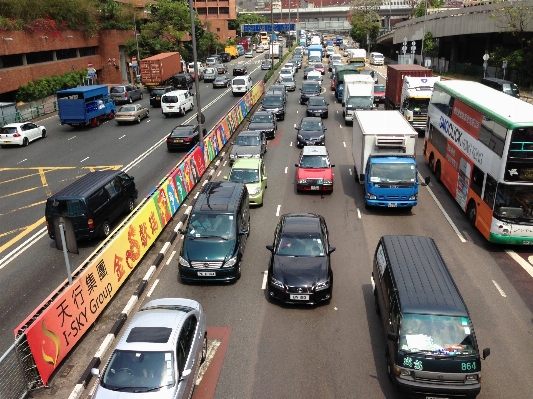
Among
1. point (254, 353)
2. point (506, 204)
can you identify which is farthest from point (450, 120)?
point (254, 353)

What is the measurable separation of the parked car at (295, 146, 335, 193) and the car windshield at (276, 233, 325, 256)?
298 inches

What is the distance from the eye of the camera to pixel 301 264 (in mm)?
12844

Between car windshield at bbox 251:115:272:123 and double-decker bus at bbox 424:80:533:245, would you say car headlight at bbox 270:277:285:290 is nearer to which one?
double-decker bus at bbox 424:80:533:245

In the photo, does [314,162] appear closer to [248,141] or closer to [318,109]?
[248,141]

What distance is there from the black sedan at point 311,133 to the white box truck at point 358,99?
5.76 metres

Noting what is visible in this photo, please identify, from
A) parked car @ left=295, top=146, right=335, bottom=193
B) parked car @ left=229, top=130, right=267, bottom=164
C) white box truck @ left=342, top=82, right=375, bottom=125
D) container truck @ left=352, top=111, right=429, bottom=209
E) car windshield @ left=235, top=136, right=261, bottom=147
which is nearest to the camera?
container truck @ left=352, top=111, right=429, bottom=209

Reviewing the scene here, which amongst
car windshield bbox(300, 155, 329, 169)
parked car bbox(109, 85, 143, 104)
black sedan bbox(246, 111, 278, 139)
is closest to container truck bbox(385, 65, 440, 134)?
black sedan bbox(246, 111, 278, 139)

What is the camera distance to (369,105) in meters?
34.6

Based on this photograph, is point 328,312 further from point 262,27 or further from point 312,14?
point 312,14

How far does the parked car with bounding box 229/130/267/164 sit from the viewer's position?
78.6 feet

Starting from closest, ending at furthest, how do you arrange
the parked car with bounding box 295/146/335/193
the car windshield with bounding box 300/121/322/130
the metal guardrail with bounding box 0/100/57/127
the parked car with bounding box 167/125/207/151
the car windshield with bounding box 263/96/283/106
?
the parked car with bounding box 295/146/335/193
the parked car with bounding box 167/125/207/151
the car windshield with bounding box 300/121/322/130
the metal guardrail with bounding box 0/100/57/127
the car windshield with bounding box 263/96/283/106

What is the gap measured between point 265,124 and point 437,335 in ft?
77.4

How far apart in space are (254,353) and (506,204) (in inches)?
368

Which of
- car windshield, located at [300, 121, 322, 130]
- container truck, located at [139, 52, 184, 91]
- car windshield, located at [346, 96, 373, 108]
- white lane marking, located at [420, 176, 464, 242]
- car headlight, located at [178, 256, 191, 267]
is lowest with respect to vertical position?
white lane marking, located at [420, 176, 464, 242]
